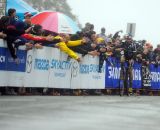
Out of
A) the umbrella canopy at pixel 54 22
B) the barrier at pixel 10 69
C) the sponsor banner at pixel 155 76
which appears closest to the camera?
the barrier at pixel 10 69

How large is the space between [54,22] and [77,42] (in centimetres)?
166

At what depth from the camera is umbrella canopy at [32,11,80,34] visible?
729 inches

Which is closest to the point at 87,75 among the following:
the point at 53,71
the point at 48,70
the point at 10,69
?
the point at 53,71

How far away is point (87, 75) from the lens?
18516mm

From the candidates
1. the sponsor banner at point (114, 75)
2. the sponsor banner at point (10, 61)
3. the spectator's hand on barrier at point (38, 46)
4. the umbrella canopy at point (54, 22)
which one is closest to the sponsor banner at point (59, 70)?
the spectator's hand on barrier at point (38, 46)

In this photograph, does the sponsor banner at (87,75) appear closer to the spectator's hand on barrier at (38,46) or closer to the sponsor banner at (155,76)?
the spectator's hand on barrier at (38,46)

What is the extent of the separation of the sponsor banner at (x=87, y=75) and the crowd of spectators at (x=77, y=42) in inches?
9.0

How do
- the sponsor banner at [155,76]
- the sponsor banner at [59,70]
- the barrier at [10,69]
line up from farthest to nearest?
the sponsor banner at [155,76]
the sponsor banner at [59,70]
the barrier at [10,69]

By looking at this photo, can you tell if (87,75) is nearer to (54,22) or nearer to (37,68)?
(54,22)

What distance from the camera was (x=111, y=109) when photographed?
43.0 feet

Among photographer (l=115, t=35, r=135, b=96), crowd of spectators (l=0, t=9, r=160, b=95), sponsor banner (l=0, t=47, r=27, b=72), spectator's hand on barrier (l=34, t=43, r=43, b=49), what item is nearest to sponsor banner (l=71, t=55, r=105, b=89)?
crowd of spectators (l=0, t=9, r=160, b=95)

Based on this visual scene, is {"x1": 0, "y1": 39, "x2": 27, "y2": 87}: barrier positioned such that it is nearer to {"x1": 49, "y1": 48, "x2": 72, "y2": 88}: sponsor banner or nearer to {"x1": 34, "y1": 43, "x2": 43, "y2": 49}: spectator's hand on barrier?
{"x1": 34, "y1": 43, "x2": 43, "y2": 49}: spectator's hand on barrier

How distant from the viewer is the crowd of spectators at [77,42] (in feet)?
48.6

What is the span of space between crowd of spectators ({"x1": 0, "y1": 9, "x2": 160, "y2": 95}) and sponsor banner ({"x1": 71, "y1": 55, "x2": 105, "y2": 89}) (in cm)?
23
